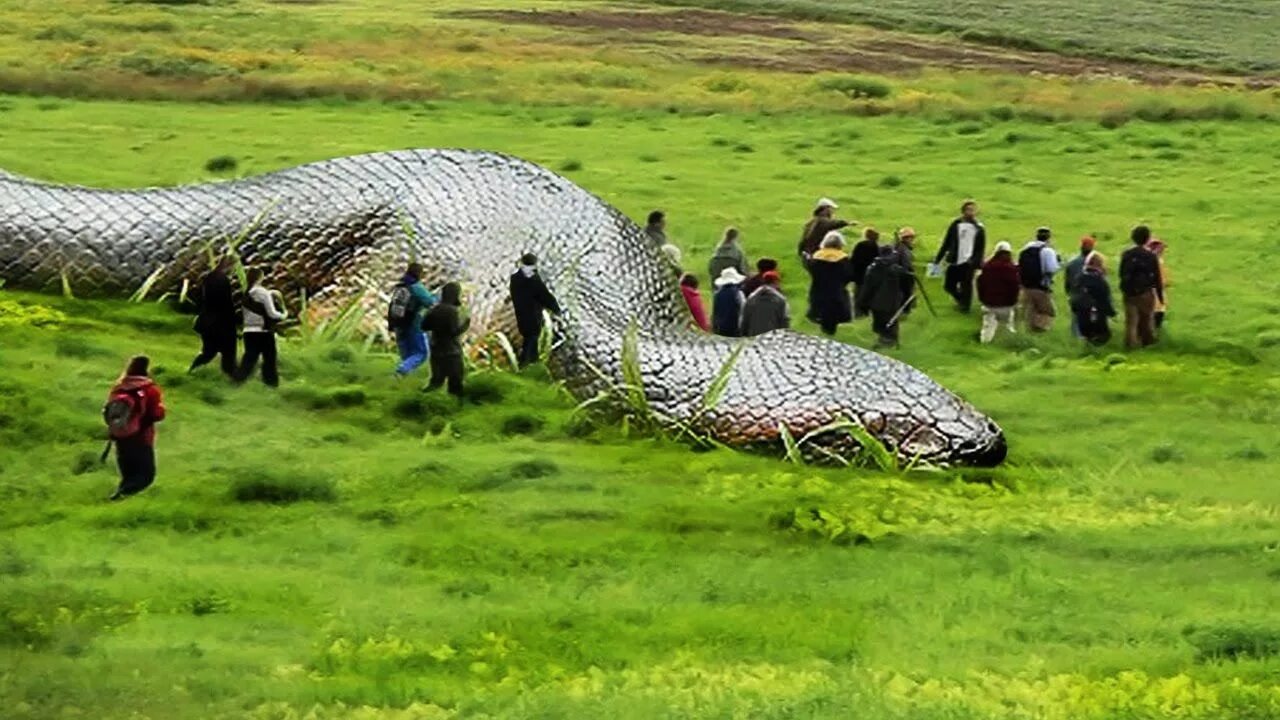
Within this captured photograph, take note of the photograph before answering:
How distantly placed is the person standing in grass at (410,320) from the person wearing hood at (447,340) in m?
0.84

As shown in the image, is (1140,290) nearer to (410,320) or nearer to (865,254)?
(865,254)

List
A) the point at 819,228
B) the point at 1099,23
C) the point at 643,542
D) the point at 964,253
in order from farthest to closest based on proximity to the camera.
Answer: the point at 1099,23 < the point at 819,228 < the point at 964,253 < the point at 643,542

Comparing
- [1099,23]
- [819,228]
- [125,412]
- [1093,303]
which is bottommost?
[1099,23]

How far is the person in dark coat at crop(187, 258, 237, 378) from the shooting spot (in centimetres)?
2309

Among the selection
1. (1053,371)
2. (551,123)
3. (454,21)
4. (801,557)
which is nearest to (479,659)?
(801,557)

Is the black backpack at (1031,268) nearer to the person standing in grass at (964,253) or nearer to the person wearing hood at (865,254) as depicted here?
the person standing in grass at (964,253)

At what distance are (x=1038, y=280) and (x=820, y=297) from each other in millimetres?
2981

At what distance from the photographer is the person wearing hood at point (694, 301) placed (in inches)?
1032

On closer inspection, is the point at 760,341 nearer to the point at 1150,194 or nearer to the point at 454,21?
the point at 1150,194

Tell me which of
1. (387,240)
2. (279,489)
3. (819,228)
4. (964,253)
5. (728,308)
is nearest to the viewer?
(279,489)

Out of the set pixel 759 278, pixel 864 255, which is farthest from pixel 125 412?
pixel 864 255

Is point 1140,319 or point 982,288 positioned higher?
point 982,288

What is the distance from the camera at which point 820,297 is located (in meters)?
26.7

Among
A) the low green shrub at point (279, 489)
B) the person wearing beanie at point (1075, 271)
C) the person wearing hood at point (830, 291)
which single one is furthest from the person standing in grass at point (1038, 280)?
the low green shrub at point (279, 489)
